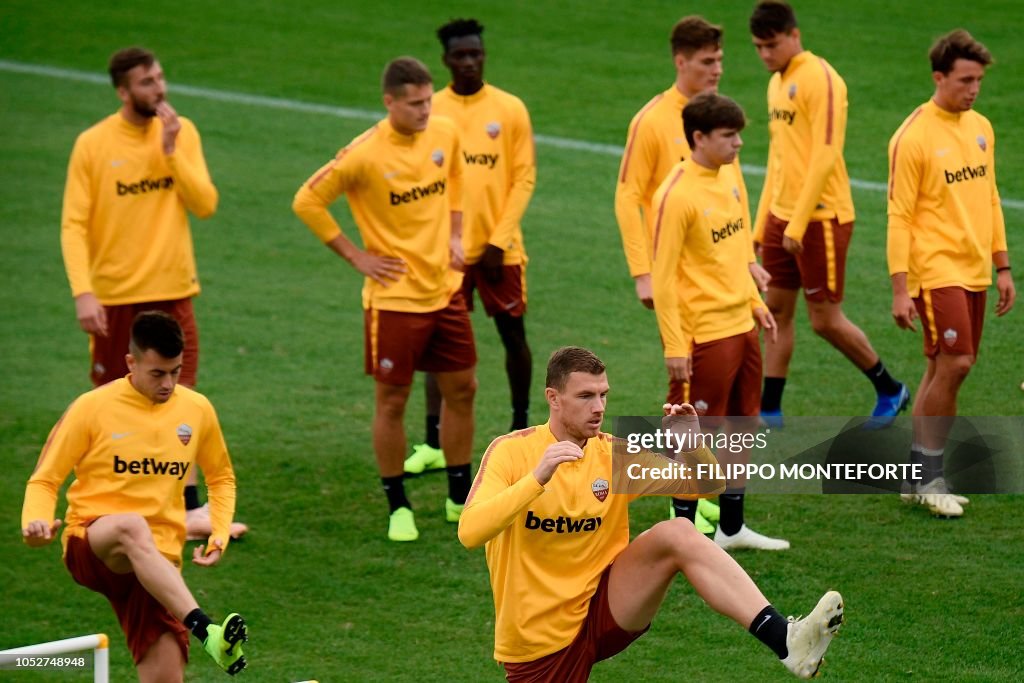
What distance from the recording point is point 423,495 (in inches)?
379

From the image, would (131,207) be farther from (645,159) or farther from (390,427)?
(645,159)

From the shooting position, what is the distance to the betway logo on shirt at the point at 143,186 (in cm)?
911

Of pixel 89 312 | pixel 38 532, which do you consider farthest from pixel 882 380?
pixel 38 532

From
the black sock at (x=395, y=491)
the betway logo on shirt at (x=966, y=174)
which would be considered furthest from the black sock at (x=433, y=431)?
the betway logo on shirt at (x=966, y=174)

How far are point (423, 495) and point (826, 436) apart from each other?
2566 millimetres

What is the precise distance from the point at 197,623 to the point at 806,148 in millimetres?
5185

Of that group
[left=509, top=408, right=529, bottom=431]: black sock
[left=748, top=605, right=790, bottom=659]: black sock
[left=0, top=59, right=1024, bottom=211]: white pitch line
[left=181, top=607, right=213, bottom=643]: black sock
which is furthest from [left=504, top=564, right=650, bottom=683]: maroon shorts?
[left=0, top=59, right=1024, bottom=211]: white pitch line

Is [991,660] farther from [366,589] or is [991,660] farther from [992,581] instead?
[366,589]

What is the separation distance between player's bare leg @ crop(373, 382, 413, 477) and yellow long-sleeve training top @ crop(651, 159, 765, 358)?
1667mm

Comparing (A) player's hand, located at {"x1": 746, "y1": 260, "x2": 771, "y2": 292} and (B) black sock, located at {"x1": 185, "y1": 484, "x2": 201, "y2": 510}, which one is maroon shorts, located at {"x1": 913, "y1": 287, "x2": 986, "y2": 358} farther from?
(B) black sock, located at {"x1": 185, "y1": 484, "x2": 201, "y2": 510}

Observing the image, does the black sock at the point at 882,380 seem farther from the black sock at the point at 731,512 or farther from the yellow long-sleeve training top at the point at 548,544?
the yellow long-sleeve training top at the point at 548,544

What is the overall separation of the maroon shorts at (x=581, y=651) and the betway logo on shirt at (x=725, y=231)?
2.32m

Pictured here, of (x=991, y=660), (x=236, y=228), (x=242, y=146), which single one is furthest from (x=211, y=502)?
(x=242, y=146)

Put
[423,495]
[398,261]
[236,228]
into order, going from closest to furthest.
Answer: [398,261], [423,495], [236,228]
